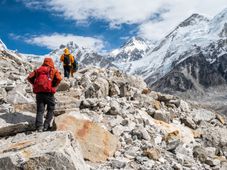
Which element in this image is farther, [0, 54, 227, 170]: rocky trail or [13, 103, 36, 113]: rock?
[13, 103, 36, 113]: rock

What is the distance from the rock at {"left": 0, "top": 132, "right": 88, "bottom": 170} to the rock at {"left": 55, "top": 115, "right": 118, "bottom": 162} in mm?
2303

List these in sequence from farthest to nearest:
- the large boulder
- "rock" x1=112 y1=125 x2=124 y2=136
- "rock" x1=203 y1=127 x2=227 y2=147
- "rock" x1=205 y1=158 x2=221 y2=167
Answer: the large boulder < "rock" x1=203 y1=127 x2=227 y2=147 < "rock" x1=205 y1=158 x2=221 y2=167 < "rock" x1=112 y1=125 x2=124 y2=136

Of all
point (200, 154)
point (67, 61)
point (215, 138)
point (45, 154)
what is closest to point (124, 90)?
point (67, 61)

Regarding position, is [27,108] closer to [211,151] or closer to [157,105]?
[211,151]

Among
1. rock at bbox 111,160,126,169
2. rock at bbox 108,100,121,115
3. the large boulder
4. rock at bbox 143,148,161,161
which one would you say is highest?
the large boulder

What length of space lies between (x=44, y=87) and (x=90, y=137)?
2051 mm

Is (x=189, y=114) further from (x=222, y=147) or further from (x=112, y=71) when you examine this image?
(x=112, y=71)

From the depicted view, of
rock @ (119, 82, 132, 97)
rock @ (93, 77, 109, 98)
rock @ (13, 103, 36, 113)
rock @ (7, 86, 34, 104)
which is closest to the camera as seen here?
rock @ (13, 103, 36, 113)

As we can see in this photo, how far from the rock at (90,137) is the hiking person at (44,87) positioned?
2.08 ft

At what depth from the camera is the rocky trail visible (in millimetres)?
10719

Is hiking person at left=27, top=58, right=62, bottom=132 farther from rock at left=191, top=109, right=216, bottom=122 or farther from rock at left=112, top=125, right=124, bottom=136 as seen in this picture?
rock at left=191, top=109, right=216, bottom=122

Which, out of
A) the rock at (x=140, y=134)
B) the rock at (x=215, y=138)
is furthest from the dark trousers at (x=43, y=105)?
the rock at (x=215, y=138)

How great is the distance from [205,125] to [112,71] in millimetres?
11274

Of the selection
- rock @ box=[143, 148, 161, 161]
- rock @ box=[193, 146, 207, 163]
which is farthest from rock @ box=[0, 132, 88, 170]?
rock @ box=[193, 146, 207, 163]
